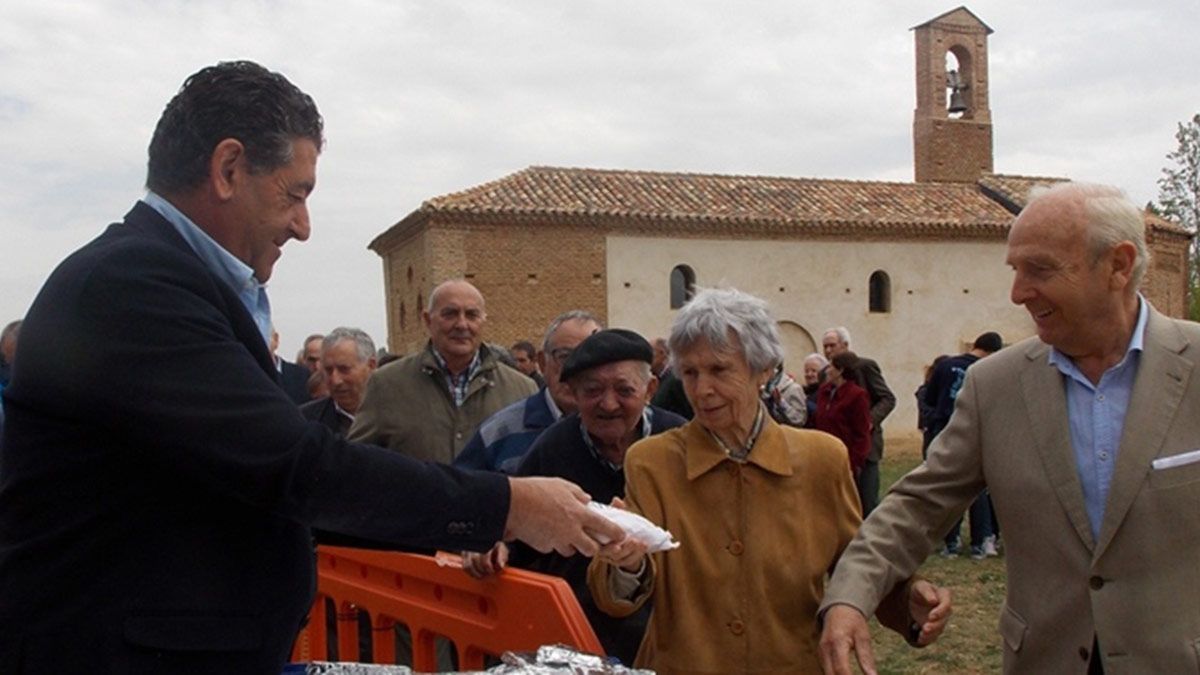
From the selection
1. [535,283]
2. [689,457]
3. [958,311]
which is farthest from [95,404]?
[958,311]

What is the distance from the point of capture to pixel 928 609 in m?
2.77

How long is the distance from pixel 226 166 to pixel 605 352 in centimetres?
204

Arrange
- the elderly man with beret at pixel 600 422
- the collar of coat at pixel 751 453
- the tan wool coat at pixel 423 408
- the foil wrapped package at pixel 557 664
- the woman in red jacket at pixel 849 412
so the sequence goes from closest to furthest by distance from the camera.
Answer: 1. the foil wrapped package at pixel 557 664
2. the collar of coat at pixel 751 453
3. the elderly man with beret at pixel 600 422
4. the tan wool coat at pixel 423 408
5. the woman in red jacket at pixel 849 412

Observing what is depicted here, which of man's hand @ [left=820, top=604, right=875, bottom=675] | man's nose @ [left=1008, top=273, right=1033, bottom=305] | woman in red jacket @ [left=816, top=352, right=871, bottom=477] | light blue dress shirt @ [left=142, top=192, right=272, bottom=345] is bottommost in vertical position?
woman in red jacket @ [left=816, top=352, right=871, bottom=477]

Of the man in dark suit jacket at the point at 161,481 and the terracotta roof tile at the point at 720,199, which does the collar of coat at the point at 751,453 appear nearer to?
the man in dark suit jacket at the point at 161,481

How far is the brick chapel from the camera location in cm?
2609

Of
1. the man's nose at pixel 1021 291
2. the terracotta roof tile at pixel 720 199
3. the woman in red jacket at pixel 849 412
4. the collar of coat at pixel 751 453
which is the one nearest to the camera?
the man's nose at pixel 1021 291

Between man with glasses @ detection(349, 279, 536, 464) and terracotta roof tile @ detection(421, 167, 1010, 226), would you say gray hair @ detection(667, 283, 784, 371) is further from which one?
terracotta roof tile @ detection(421, 167, 1010, 226)

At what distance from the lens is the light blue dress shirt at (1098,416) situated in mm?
2598

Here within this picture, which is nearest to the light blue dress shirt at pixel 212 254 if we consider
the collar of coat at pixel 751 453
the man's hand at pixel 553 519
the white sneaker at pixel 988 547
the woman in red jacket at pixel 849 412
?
the man's hand at pixel 553 519

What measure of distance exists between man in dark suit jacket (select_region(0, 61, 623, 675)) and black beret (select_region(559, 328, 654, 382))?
1.91 metres

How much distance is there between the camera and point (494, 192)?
26.5 metres

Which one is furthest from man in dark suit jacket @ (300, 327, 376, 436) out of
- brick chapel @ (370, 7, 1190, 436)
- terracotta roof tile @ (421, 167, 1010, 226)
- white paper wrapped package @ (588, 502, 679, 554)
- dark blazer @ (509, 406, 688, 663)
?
terracotta roof tile @ (421, 167, 1010, 226)

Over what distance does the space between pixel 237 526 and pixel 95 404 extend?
1.08 ft
